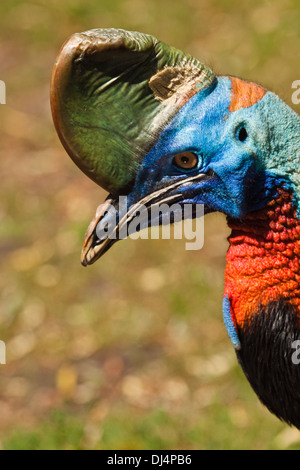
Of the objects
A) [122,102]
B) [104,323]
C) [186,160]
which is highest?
[122,102]

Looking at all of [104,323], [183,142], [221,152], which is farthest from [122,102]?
[104,323]

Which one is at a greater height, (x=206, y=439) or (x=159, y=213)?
(x=159, y=213)

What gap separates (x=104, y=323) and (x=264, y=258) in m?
2.32

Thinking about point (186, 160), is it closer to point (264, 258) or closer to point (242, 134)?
point (242, 134)

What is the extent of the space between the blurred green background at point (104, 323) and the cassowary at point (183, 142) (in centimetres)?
77

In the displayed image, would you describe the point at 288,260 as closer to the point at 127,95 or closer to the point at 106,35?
the point at 127,95

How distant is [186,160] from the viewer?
2.09m

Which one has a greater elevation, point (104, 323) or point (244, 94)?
point (244, 94)

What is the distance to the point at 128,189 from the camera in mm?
2137

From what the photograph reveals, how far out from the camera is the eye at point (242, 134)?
2043mm

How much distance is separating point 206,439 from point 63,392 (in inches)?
32.1

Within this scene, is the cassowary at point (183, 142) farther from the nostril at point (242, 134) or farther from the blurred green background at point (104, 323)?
the blurred green background at point (104, 323)
